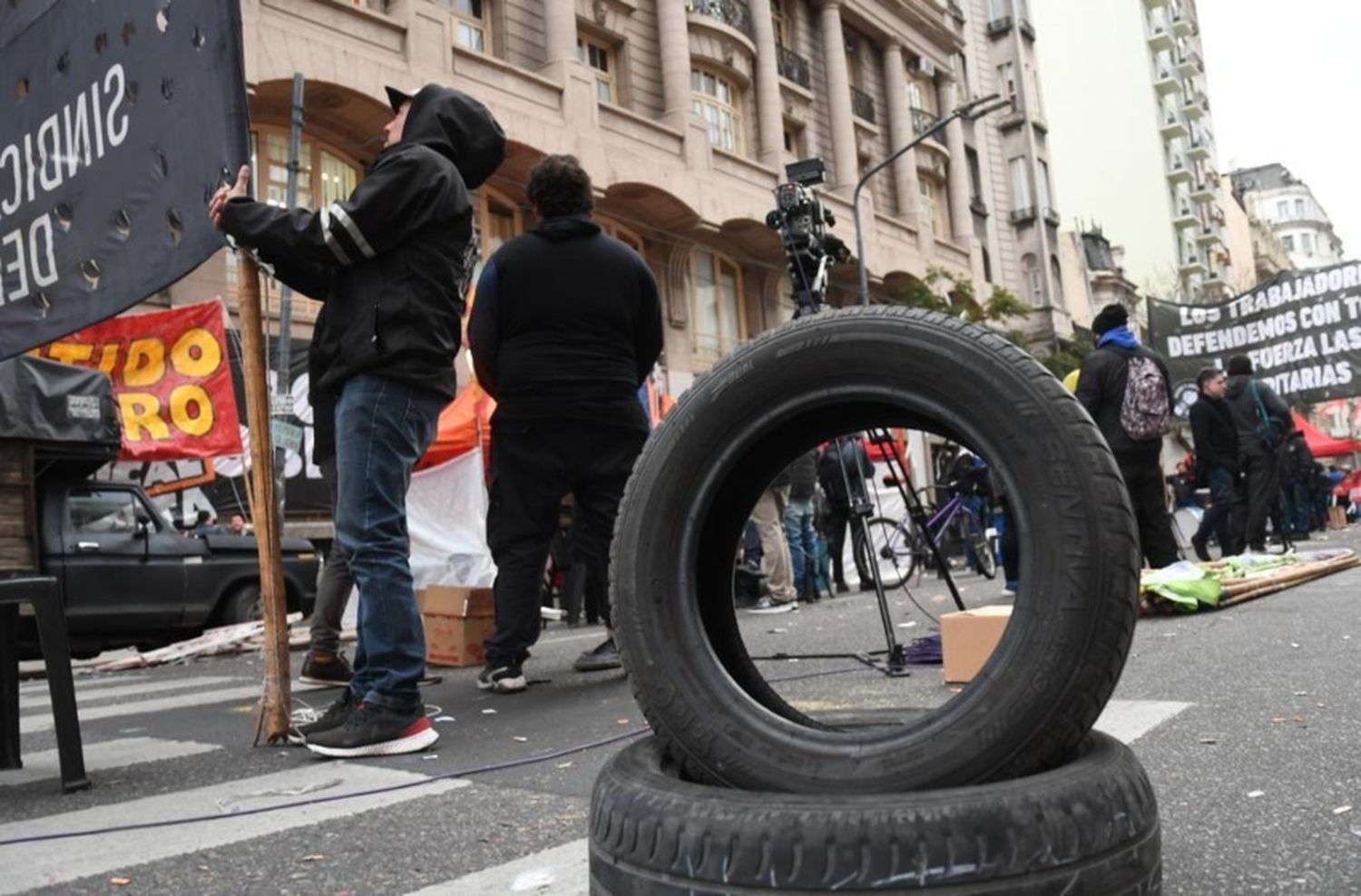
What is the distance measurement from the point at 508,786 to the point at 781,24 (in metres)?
28.1

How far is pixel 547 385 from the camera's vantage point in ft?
14.1

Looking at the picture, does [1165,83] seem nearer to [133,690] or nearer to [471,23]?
[471,23]

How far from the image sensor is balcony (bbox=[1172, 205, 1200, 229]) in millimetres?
62938

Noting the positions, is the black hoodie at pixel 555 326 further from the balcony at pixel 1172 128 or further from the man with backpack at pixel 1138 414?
the balcony at pixel 1172 128

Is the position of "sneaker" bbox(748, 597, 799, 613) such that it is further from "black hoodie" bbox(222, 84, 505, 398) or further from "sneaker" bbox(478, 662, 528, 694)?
"black hoodie" bbox(222, 84, 505, 398)

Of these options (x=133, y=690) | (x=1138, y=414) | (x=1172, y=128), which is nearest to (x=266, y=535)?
(x=133, y=690)

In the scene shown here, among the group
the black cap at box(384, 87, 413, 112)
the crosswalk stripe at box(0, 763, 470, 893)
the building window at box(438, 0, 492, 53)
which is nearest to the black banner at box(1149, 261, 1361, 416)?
the building window at box(438, 0, 492, 53)

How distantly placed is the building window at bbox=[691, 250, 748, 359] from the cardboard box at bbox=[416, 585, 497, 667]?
59.8ft

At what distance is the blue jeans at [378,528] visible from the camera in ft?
10.6

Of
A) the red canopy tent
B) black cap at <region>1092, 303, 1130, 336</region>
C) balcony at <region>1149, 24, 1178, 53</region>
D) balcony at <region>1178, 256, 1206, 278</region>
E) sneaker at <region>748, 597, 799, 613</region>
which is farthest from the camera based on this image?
balcony at <region>1149, 24, 1178, 53</region>

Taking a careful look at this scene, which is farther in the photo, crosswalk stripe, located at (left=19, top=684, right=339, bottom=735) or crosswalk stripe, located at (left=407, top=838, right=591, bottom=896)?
crosswalk stripe, located at (left=19, top=684, right=339, bottom=735)

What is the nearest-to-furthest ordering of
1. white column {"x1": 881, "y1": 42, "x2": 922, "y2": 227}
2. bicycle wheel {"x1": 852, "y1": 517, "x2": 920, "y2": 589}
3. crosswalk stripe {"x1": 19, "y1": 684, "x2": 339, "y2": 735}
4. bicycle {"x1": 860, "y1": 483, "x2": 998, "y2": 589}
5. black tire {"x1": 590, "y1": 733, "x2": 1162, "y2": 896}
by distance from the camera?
black tire {"x1": 590, "y1": 733, "x2": 1162, "y2": 896} → crosswalk stripe {"x1": 19, "y1": 684, "x2": 339, "y2": 735} → bicycle wheel {"x1": 852, "y1": 517, "x2": 920, "y2": 589} → bicycle {"x1": 860, "y1": 483, "x2": 998, "y2": 589} → white column {"x1": 881, "y1": 42, "x2": 922, "y2": 227}

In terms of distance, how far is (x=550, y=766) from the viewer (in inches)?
113

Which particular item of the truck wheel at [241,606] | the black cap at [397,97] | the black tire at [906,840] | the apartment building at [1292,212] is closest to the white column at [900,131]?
the truck wheel at [241,606]
